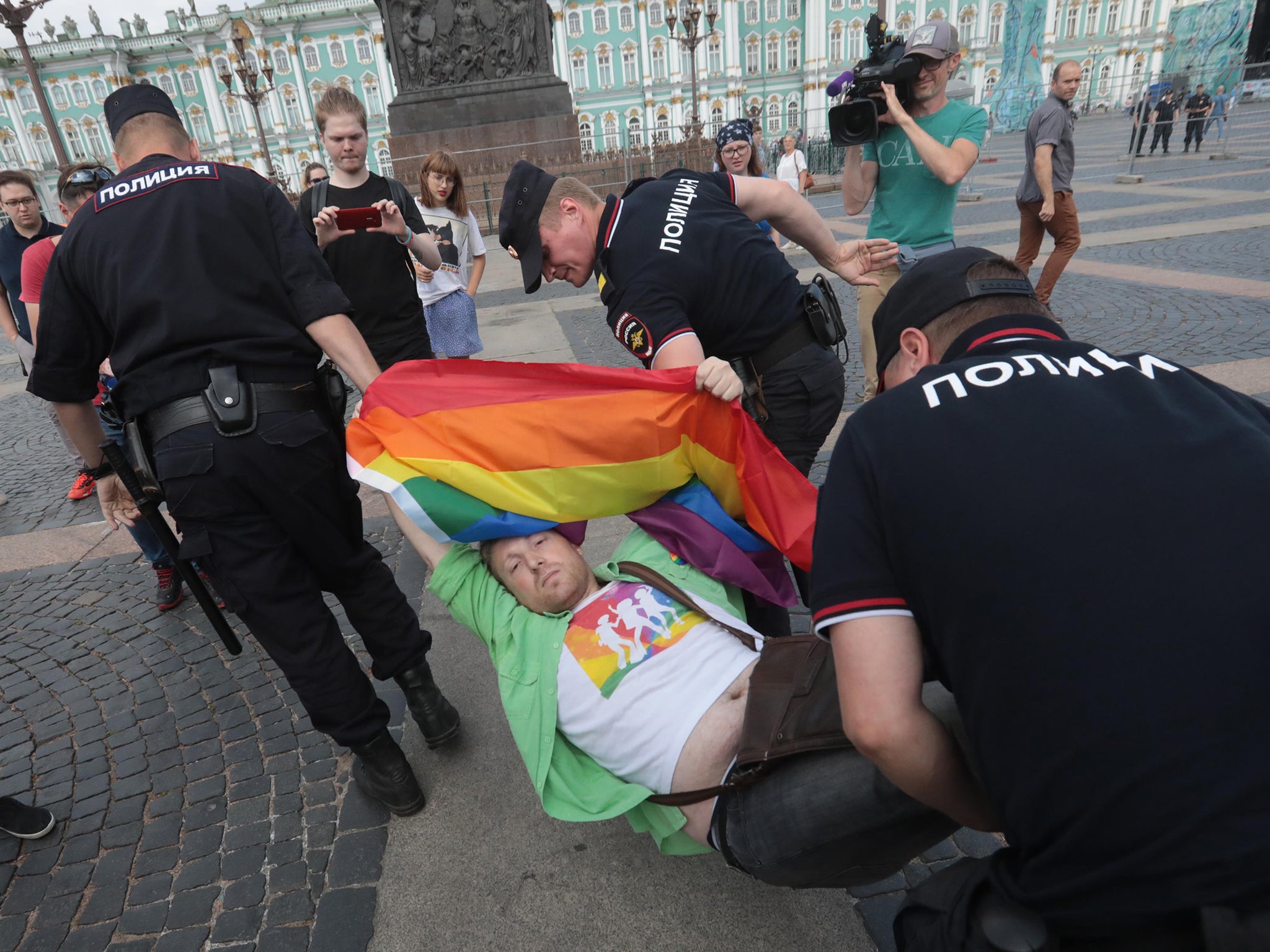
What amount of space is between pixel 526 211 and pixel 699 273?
1.93 feet

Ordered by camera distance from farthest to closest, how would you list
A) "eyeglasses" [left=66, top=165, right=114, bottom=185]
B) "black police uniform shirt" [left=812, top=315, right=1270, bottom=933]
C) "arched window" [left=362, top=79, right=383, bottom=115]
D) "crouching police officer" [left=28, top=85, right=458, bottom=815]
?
"arched window" [left=362, top=79, right=383, bottom=115] → "eyeglasses" [left=66, top=165, right=114, bottom=185] → "crouching police officer" [left=28, top=85, right=458, bottom=815] → "black police uniform shirt" [left=812, top=315, right=1270, bottom=933]

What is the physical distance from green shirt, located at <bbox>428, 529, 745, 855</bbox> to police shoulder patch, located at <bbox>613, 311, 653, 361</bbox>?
2.06 feet

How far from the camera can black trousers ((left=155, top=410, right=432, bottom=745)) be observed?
2105 millimetres

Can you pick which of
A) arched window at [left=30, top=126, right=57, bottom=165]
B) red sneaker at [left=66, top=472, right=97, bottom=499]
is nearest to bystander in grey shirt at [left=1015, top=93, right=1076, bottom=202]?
red sneaker at [left=66, top=472, right=97, bottom=499]

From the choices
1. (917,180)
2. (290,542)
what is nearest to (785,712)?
(290,542)

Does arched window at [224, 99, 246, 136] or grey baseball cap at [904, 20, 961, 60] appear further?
arched window at [224, 99, 246, 136]

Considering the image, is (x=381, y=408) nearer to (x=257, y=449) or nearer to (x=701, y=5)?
(x=257, y=449)

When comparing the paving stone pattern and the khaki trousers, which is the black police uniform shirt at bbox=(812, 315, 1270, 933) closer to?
the paving stone pattern

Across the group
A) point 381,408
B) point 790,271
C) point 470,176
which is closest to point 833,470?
point 381,408

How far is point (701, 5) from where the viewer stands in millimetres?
54750

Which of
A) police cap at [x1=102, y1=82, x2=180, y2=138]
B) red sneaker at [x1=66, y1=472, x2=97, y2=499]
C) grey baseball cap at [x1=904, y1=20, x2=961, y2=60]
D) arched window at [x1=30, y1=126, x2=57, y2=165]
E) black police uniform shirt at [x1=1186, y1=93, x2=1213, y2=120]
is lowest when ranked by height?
red sneaker at [x1=66, y1=472, x2=97, y2=499]

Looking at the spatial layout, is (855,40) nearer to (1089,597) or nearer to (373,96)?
(373,96)

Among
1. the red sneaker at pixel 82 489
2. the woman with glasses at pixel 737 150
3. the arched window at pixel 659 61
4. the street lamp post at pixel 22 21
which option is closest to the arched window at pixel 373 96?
the arched window at pixel 659 61

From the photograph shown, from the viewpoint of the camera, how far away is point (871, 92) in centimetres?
403
